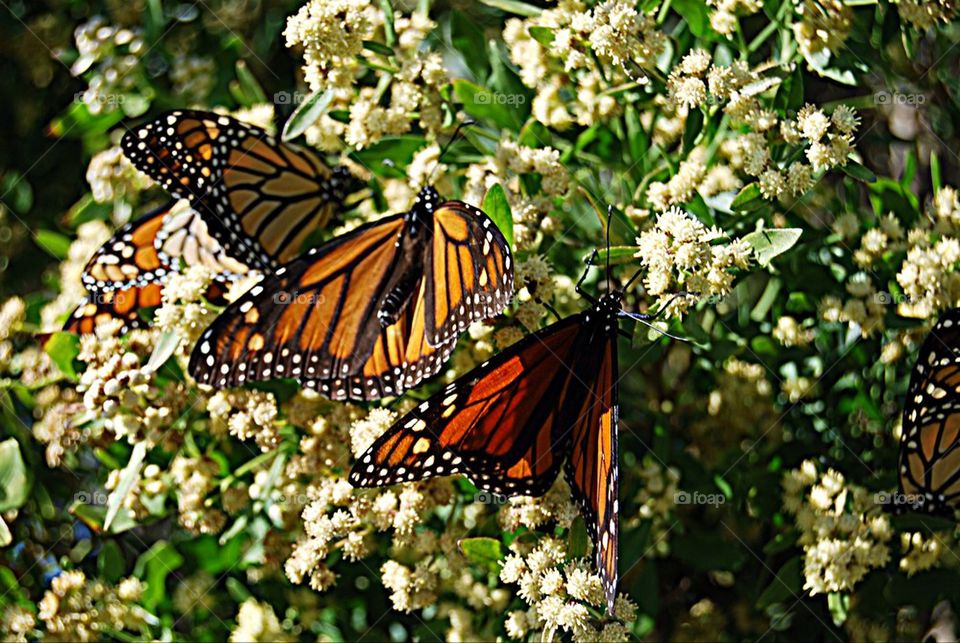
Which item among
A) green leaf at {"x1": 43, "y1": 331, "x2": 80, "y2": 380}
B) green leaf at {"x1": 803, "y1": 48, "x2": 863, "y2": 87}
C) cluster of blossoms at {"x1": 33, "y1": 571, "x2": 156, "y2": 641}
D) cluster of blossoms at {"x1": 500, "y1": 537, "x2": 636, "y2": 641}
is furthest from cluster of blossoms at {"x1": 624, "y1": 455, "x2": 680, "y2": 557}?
green leaf at {"x1": 43, "y1": 331, "x2": 80, "y2": 380}

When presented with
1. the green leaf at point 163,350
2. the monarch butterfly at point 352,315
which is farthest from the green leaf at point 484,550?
the green leaf at point 163,350

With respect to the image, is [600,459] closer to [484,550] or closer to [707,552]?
[484,550]

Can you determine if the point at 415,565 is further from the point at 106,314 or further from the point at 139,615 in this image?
the point at 106,314

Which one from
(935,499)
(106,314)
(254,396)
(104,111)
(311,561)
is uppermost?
(104,111)

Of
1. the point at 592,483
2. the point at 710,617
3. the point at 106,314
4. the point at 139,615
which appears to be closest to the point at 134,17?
the point at 106,314

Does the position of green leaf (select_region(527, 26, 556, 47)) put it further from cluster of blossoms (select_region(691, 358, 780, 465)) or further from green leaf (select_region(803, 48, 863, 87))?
cluster of blossoms (select_region(691, 358, 780, 465))

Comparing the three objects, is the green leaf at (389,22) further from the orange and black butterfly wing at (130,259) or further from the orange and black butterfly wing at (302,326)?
the orange and black butterfly wing at (130,259)
